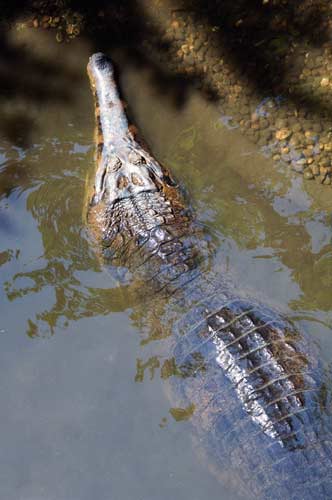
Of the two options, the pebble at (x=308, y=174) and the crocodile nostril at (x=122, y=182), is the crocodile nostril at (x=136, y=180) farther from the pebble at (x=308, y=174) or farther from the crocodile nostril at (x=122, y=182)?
the pebble at (x=308, y=174)

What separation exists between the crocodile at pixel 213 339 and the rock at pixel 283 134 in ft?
2.87

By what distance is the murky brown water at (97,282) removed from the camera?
3.27 metres

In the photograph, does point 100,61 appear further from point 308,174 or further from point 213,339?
point 213,339

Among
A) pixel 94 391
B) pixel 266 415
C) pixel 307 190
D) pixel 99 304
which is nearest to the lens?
pixel 266 415

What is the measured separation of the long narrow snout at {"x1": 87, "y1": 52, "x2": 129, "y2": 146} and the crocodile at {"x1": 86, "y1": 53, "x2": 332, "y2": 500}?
0.4 inches

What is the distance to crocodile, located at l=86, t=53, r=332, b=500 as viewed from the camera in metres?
2.94

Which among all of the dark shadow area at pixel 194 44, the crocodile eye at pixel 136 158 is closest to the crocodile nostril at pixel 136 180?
the crocodile eye at pixel 136 158

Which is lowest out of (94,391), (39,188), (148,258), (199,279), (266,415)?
(266,415)

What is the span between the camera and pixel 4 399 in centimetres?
350

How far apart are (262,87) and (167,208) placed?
1322 millimetres

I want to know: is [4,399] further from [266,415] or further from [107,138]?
[107,138]

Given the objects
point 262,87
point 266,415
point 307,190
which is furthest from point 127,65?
point 266,415

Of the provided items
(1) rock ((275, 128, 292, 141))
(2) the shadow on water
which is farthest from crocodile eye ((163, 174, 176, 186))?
(1) rock ((275, 128, 292, 141))

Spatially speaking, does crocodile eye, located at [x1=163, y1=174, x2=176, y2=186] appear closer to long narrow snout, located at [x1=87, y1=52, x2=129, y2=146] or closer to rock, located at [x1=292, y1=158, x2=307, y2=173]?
long narrow snout, located at [x1=87, y1=52, x2=129, y2=146]
